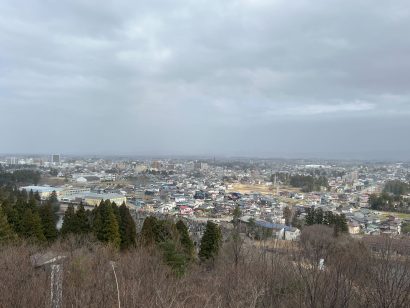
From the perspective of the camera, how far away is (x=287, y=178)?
62625 millimetres

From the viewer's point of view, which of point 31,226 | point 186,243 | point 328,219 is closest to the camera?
point 186,243

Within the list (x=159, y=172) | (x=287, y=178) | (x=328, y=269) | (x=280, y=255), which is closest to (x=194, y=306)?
(x=328, y=269)

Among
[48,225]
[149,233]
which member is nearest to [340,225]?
[149,233]

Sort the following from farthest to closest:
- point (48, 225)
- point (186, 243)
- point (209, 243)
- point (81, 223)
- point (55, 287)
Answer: point (48, 225), point (81, 223), point (209, 243), point (186, 243), point (55, 287)

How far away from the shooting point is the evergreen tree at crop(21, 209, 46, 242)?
53.5 feet

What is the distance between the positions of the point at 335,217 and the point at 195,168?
60.8m

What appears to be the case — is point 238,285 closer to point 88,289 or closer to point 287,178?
point 88,289

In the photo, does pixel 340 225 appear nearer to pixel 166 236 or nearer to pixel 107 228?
pixel 166 236

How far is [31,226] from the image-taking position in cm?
1662

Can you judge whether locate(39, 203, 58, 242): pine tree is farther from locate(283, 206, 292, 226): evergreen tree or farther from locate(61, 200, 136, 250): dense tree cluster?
locate(283, 206, 292, 226): evergreen tree

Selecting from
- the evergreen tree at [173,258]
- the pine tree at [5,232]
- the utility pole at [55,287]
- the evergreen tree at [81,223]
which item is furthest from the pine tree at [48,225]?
the utility pole at [55,287]

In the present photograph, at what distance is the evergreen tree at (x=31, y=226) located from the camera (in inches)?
642

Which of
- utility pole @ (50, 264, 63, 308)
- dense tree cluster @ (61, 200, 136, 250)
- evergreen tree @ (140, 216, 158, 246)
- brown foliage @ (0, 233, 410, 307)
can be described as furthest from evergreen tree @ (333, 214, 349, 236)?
utility pole @ (50, 264, 63, 308)

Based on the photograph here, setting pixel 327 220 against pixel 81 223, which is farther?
pixel 327 220
